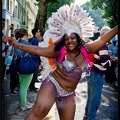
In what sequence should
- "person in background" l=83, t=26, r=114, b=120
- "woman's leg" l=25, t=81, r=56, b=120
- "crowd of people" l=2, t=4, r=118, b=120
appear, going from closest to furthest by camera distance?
"woman's leg" l=25, t=81, r=56, b=120 < "crowd of people" l=2, t=4, r=118, b=120 < "person in background" l=83, t=26, r=114, b=120

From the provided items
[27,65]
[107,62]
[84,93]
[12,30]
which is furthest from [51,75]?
[84,93]

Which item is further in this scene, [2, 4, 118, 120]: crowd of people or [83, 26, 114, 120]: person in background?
[83, 26, 114, 120]: person in background

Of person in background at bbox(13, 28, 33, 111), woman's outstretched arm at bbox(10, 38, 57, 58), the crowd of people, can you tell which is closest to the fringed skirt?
the crowd of people

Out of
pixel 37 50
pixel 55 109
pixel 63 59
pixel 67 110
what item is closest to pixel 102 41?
pixel 63 59

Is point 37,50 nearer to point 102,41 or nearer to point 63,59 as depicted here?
point 63,59

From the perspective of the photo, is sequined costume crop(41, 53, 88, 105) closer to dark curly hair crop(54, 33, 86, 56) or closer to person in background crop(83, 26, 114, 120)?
dark curly hair crop(54, 33, 86, 56)

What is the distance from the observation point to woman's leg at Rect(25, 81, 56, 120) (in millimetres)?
2176

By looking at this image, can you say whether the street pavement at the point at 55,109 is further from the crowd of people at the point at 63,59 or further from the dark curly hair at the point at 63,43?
the dark curly hair at the point at 63,43

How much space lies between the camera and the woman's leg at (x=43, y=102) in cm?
218

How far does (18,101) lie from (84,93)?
155cm

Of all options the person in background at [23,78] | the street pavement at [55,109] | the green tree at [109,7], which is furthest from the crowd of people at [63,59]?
the person in background at [23,78]

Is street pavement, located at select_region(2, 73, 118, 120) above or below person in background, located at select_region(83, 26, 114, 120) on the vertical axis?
below

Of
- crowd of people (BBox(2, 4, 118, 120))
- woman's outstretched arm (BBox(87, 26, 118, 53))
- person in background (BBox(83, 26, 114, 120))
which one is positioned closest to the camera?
crowd of people (BBox(2, 4, 118, 120))

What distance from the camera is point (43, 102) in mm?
2209
